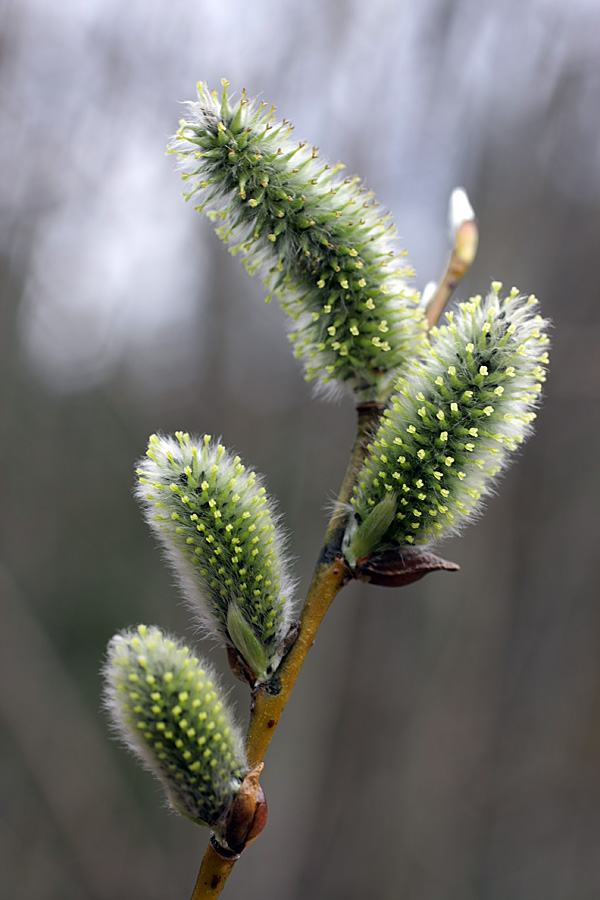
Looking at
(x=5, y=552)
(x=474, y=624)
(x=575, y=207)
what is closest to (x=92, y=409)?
(x=5, y=552)

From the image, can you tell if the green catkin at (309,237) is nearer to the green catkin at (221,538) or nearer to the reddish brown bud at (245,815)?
the green catkin at (221,538)

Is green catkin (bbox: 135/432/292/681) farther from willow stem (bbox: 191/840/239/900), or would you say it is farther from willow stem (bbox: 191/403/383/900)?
willow stem (bbox: 191/840/239/900)

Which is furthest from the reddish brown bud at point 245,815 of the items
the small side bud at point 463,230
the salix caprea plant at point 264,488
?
the small side bud at point 463,230

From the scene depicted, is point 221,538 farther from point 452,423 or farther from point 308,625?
point 452,423

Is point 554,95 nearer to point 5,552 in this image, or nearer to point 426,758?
point 426,758

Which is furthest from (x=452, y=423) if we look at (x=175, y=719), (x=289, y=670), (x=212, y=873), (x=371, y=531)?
(x=212, y=873)

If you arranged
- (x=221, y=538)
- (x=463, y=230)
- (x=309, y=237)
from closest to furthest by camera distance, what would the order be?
(x=221, y=538)
(x=309, y=237)
(x=463, y=230)

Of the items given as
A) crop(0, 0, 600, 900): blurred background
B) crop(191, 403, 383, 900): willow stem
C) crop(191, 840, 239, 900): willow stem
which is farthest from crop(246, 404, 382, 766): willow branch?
crop(0, 0, 600, 900): blurred background

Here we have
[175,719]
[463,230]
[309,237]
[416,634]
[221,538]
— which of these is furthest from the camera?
[416,634]

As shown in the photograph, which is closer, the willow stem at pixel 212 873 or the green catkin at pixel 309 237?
the willow stem at pixel 212 873
